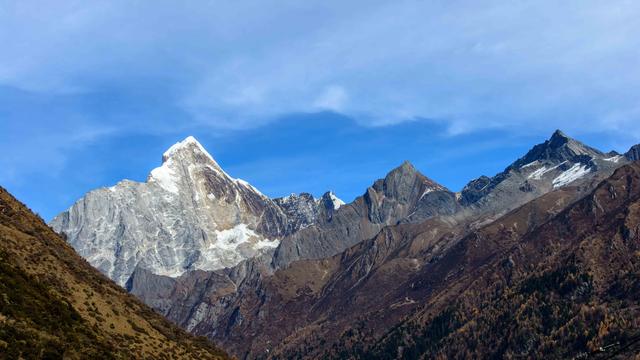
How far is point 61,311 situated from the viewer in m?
88.6

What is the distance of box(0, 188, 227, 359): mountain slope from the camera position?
73.6 meters

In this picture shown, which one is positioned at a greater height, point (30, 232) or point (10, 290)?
point (30, 232)

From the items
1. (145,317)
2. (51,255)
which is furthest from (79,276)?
(145,317)

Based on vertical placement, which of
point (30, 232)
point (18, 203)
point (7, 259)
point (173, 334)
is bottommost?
point (173, 334)

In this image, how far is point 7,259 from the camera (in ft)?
307

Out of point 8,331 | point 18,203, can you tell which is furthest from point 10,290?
point 18,203

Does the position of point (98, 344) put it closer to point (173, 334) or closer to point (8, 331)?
→ point (8, 331)

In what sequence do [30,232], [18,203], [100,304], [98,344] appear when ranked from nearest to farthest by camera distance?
1. [98,344]
2. [100,304]
3. [30,232]
4. [18,203]

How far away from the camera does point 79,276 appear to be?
114812 mm

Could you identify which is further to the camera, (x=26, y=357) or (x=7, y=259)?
(x=7, y=259)

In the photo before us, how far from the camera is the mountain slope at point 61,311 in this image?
73.6m

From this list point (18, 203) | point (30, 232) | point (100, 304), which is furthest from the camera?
point (18, 203)

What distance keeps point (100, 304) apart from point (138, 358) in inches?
674

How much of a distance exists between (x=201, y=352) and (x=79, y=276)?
71.2 feet
